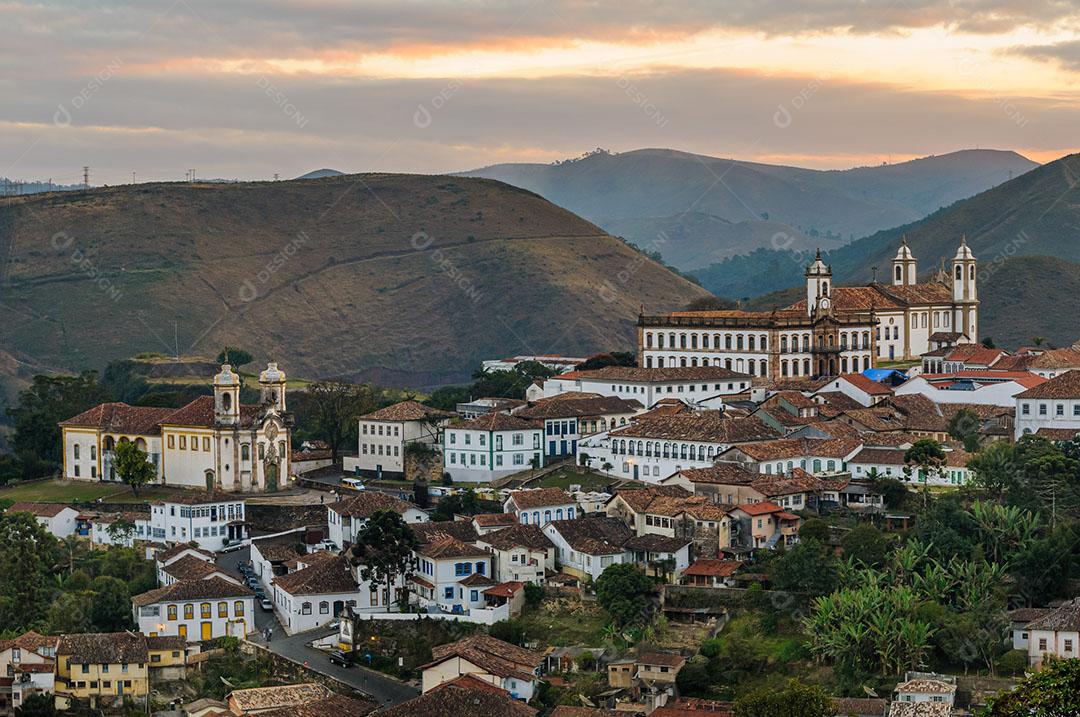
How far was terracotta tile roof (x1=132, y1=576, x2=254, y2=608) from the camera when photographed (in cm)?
5247

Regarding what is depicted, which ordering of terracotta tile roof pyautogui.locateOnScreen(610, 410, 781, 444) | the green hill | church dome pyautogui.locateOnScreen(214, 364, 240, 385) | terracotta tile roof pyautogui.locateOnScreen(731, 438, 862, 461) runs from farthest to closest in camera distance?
the green hill → church dome pyautogui.locateOnScreen(214, 364, 240, 385) → terracotta tile roof pyautogui.locateOnScreen(610, 410, 781, 444) → terracotta tile roof pyautogui.locateOnScreen(731, 438, 862, 461)

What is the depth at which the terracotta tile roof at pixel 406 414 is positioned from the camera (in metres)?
67.9

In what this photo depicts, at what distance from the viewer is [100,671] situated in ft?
161

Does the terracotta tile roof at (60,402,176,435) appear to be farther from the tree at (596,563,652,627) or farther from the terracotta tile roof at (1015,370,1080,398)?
the terracotta tile roof at (1015,370,1080,398)

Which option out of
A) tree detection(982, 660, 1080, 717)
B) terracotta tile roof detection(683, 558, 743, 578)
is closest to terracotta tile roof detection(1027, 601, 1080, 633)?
terracotta tile roof detection(683, 558, 743, 578)

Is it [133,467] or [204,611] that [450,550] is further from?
[133,467]

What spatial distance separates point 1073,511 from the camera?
51.9 metres

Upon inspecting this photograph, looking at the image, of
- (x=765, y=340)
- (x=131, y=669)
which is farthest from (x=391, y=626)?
(x=765, y=340)

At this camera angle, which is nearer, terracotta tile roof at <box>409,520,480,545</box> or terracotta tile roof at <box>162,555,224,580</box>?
terracotta tile roof at <box>162,555,224,580</box>

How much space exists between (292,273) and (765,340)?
3199 inches

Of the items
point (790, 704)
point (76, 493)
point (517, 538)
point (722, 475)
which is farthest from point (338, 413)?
point (790, 704)

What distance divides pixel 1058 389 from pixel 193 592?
30.1 meters

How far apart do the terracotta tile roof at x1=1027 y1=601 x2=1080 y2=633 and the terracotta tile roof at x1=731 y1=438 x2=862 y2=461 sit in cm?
1417

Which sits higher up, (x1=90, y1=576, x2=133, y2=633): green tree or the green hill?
the green hill
